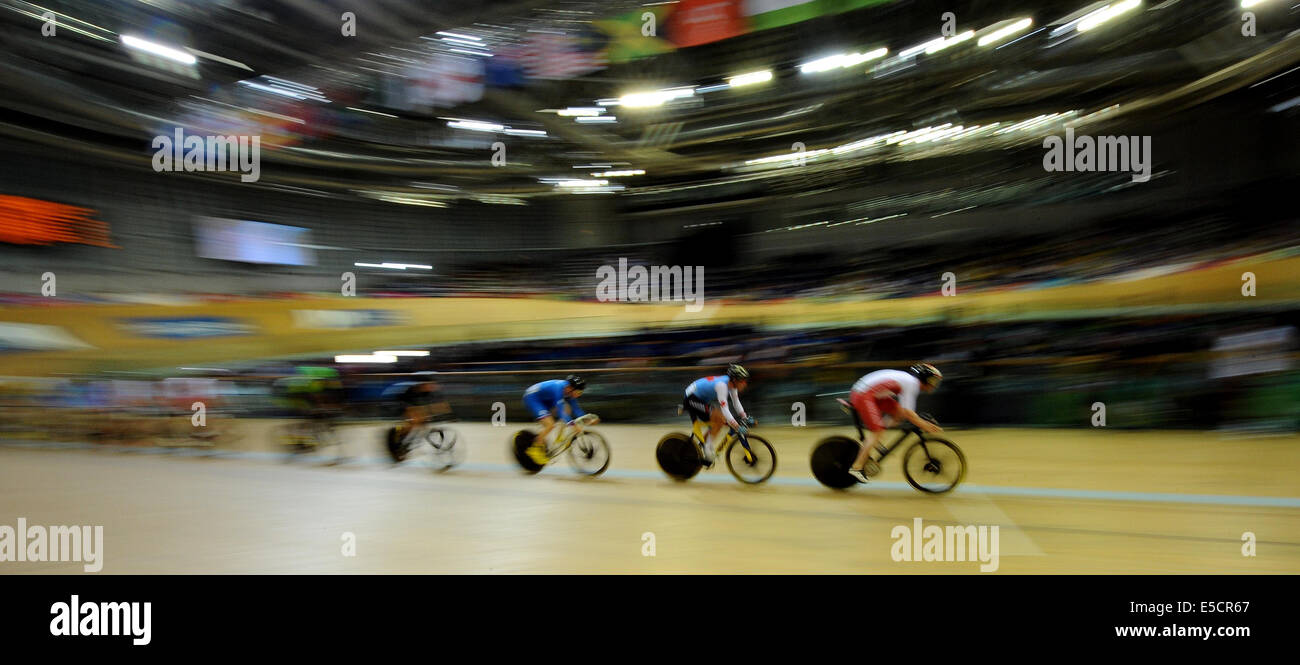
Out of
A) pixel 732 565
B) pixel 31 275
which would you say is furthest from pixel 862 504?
pixel 31 275

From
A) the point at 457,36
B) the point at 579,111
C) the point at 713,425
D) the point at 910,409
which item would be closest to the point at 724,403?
the point at 713,425

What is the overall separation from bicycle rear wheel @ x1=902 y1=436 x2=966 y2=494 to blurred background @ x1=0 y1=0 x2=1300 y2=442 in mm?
4506

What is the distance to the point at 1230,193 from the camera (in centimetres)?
1137

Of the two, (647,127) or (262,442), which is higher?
(647,127)

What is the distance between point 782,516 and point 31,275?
56.3ft

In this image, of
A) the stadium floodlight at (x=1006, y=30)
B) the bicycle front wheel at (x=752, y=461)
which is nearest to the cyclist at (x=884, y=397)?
the bicycle front wheel at (x=752, y=461)

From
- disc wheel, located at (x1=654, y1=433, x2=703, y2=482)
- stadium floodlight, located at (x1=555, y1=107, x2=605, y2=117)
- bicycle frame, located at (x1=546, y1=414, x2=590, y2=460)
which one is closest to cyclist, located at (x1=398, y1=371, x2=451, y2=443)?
bicycle frame, located at (x1=546, y1=414, x2=590, y2=460)

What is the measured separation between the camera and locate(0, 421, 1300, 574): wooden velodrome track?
169 inches

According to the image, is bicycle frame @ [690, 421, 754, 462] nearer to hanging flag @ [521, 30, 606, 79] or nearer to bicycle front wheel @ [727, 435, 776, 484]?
bicycle front wheel @ [727, 435, 776, 484]

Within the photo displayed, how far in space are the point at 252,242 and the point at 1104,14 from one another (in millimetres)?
18139

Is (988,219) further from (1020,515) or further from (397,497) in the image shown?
(397,497)

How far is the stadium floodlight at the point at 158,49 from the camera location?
1604 cm

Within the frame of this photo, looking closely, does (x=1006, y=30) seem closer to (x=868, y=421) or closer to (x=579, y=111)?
(x=579, y=111)

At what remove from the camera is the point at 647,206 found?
64.4ft
